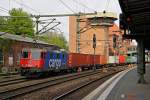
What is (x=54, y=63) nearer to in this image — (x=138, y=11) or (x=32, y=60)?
(x=32, y=60)

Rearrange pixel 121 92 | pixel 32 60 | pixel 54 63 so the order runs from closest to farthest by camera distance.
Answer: pixel 121 92, pixel 32 60, pixel 54 63

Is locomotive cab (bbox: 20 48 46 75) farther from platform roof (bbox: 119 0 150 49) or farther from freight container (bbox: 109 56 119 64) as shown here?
freight container (bbox: 109 56 119 64)

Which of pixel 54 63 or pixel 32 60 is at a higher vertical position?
pixel 32 60

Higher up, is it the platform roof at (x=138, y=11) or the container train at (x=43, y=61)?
the platform roof at (x=138, y=11)

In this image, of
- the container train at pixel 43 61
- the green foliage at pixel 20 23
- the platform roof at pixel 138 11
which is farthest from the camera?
the green foliage at pixel 20 23

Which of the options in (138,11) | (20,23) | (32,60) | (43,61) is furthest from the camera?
(20,23)

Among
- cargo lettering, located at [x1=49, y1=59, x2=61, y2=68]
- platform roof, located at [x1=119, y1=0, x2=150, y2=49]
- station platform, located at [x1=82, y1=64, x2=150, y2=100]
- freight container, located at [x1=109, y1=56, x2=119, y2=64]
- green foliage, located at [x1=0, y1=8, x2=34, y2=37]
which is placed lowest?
station platform, located at [x1=82, y1=64, x2=150, y2=100]

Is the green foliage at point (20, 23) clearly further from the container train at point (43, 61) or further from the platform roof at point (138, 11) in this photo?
the platform roof at point (138, 11)

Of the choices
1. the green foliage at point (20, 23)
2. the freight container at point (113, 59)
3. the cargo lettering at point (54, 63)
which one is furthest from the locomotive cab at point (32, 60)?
the freight container at point (113, 59)

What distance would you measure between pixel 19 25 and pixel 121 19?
243 feet

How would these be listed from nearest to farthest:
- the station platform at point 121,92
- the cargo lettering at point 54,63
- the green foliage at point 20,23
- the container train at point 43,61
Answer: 1. the station platform at point 121,92
2. the container train at point 43,61
3. the cargo lettering at point 54,63
4. the green foliage at point 20,23

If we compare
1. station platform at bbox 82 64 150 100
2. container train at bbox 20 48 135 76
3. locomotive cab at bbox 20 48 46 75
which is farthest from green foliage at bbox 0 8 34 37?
station platform at bbox 82 64 150 100

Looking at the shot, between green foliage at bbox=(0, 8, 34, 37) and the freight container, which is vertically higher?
green foliage at bbox=(0, 8, 34, 37)

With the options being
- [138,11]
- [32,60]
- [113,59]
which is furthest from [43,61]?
[113,59]
